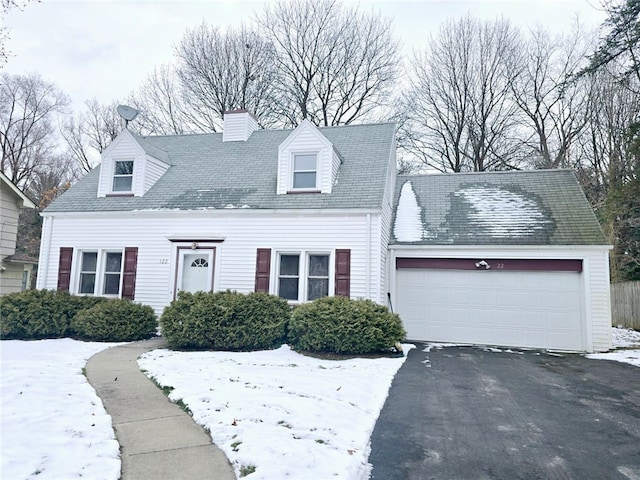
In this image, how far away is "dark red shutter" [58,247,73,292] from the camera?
507 inches

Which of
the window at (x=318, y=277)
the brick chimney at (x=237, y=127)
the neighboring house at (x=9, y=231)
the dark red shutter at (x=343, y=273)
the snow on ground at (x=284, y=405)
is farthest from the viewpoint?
the brick chimney at (x=237, y=127)

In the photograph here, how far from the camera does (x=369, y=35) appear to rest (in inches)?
968

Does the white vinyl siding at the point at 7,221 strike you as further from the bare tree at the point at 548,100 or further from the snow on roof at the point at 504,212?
the bare tree at the point at 548,100

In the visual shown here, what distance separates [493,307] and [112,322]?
995cm

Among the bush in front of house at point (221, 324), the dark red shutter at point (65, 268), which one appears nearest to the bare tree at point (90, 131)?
the dark red shutter at point (65, 268)

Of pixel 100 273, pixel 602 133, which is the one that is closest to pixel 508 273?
pixel 100 273

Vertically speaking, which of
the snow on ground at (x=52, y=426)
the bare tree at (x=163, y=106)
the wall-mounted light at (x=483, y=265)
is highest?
the bare tree at (x=163, y=106)

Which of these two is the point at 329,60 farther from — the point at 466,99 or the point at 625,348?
the point at 625,348

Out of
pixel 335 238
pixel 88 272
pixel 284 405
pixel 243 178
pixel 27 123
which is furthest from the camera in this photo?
pixel 27 123

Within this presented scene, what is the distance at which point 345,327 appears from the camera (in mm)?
9133

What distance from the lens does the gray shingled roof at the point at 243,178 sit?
1198 cm

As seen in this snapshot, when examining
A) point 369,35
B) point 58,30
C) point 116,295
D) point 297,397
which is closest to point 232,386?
point 297,397

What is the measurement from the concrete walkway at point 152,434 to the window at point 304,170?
7.09m

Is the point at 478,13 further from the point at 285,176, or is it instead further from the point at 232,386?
the point at 232,386
